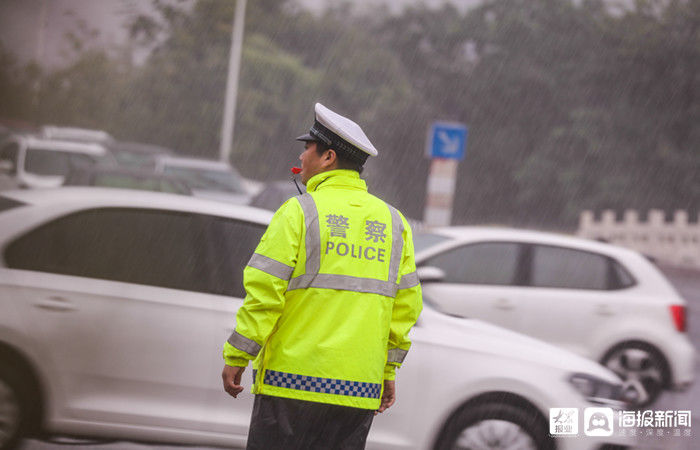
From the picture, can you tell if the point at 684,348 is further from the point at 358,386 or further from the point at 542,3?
the point at 542,3

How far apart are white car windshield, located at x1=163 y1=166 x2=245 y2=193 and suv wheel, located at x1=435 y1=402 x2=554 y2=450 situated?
1350cm

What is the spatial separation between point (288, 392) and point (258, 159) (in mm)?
46242

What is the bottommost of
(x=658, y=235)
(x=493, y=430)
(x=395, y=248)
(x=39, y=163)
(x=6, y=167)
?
(x=493, y=430)

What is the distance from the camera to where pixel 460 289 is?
7738 mm

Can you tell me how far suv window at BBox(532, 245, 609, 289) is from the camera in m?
8.02

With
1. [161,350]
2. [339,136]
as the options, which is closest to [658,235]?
[161,350]

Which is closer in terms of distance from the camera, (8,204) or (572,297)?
(8,204)

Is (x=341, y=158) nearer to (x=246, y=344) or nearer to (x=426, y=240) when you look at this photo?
(x=246, y=344)

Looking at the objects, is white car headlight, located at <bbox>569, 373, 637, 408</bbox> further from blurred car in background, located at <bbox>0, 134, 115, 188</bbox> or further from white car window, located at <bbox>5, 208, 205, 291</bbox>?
blurred car in background, located at <bbox>0, 134, 115, 188</bbox>

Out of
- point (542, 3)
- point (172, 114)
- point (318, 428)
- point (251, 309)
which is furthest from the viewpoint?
point (172, 114)

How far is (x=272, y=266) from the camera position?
3002 millimetres

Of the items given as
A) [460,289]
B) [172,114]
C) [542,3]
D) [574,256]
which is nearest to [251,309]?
[460,289]

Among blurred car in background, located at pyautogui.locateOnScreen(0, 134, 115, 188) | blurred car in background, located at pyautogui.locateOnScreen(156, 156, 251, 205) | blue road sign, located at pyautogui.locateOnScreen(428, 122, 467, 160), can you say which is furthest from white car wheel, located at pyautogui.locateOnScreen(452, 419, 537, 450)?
blurred car in background, located at pyautogui.locateOnScreen(0, 134, 115, 188)

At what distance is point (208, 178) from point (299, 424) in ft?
50.5
